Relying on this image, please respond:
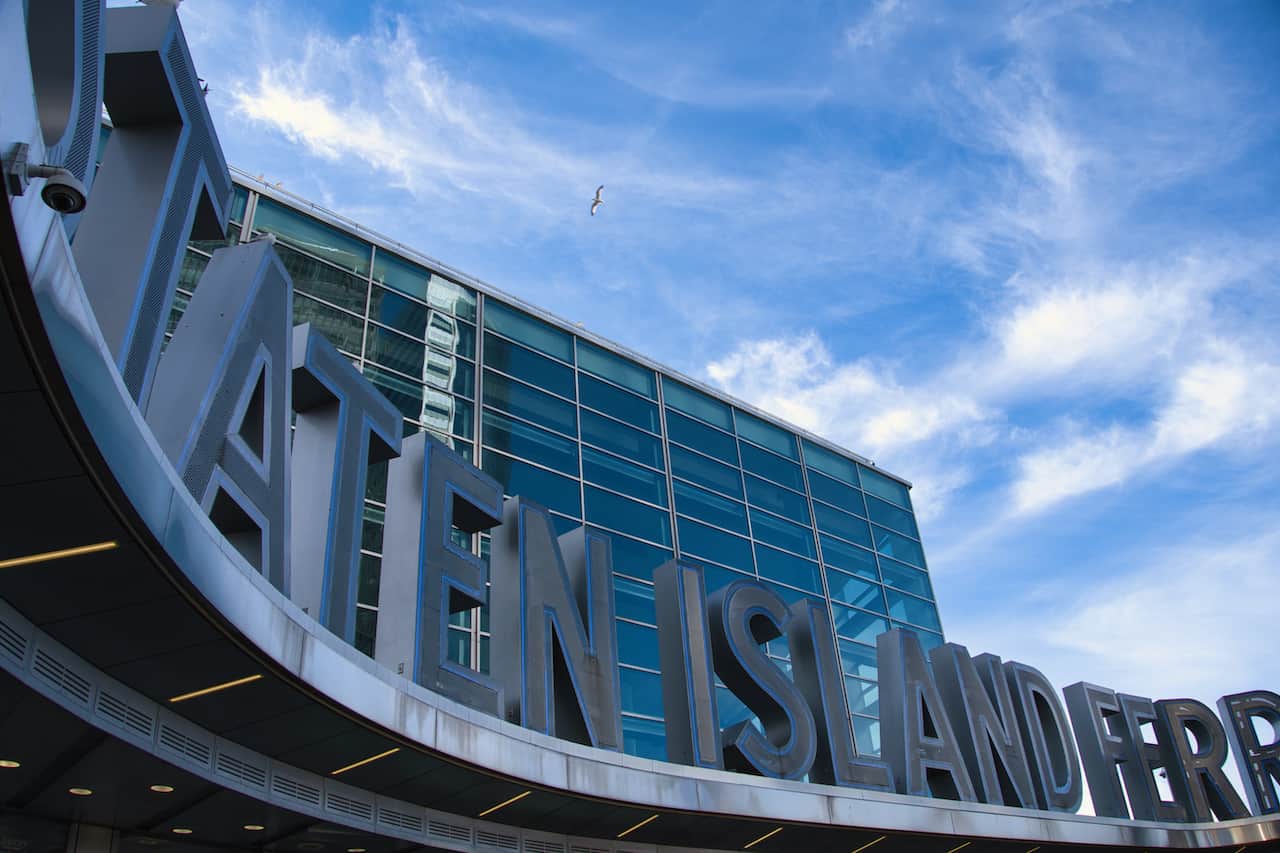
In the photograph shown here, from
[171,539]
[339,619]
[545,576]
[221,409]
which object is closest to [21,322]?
[171,539]

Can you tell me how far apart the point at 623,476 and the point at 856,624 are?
11.3m

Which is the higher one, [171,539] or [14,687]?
[171,539]

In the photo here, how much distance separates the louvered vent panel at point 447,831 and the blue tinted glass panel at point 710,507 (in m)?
19.3

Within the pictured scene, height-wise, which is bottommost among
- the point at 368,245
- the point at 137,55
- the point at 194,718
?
the point at 194,718

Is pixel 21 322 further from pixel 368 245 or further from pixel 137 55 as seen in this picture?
pixel 368 245

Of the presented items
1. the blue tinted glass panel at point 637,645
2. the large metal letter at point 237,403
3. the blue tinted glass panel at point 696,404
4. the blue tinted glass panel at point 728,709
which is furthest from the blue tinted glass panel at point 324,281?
the blue tinted glass panel at point 728,709

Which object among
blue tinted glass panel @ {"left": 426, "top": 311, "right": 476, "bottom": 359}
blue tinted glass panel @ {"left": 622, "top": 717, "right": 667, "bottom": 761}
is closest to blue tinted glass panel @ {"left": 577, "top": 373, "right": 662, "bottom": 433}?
blue tinted glass panel @ {"left": 426, "top": 311, "right": 476, "bottom": 359}

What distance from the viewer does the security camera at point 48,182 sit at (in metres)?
5.19

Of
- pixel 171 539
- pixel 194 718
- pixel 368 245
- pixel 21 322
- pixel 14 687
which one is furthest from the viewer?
pixel 368 245

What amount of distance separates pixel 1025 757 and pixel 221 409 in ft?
61.5

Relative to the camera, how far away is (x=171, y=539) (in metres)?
7.52

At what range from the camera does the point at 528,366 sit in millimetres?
31594

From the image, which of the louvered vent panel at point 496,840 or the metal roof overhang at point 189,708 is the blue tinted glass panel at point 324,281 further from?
the metal roof overhang at point 189,708

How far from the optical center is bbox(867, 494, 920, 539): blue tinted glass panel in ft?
137
